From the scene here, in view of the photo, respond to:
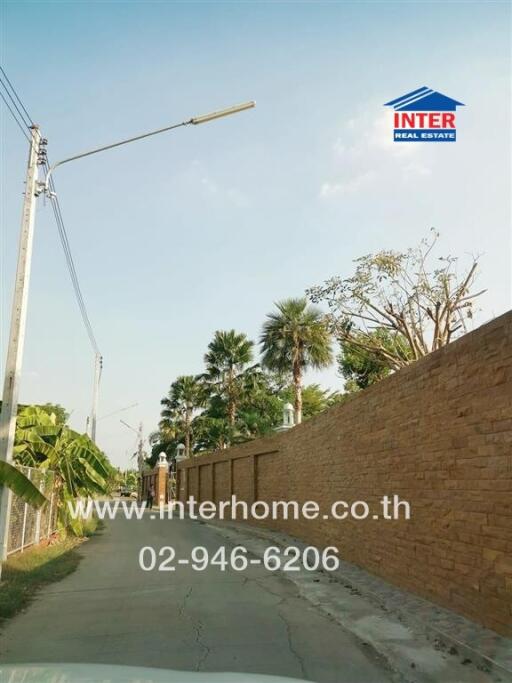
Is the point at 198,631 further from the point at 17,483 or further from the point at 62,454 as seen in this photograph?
the point at 62,454

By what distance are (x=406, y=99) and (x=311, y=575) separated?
401 inches

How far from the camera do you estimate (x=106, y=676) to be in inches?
143

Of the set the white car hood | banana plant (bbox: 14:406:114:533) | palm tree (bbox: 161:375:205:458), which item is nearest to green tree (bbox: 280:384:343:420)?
palm tree (bbox: 161:375:205:458)

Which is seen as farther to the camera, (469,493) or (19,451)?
(19,451)

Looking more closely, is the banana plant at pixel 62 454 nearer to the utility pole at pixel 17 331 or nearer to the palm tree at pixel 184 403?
the utility pole at pixel 17 331

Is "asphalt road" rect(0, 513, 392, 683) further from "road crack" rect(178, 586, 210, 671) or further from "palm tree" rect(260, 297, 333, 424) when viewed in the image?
"palm tree" rect(260, 297, 333, 424)

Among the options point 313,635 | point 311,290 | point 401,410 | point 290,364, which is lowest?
point 313,635

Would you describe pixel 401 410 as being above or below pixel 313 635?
above

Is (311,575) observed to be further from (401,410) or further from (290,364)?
(290,364)

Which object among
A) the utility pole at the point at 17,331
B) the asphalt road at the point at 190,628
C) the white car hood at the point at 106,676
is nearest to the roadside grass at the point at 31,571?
the asphalt road at the point at 190,628

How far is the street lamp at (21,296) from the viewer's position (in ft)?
31.6

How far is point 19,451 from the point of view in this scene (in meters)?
17.6

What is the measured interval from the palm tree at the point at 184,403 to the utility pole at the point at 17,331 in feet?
148

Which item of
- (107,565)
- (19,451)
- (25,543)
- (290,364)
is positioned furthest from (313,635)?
(290,364)
